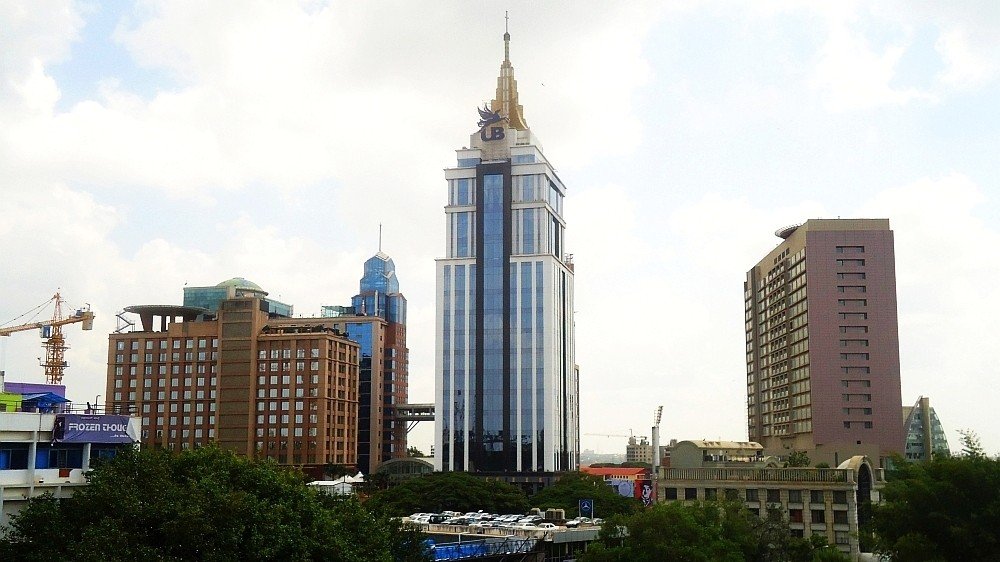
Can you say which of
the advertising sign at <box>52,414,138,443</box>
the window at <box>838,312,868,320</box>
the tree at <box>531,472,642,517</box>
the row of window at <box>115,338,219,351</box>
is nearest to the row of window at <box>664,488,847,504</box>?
the tree at <box>531,472,642,517</box>

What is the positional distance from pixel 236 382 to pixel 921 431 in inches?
4424

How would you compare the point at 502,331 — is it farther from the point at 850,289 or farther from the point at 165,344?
the point at 165,344

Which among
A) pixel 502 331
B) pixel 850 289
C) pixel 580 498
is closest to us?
pixel 580 498

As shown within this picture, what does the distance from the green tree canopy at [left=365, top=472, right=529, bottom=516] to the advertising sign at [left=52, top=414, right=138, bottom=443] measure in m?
59.8

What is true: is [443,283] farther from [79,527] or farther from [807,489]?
[79,527]

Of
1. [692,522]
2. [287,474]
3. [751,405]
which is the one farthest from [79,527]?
[751,405]

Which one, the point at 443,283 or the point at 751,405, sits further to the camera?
the point at 751,405

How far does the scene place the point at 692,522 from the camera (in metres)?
59.6

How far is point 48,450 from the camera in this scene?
5694cm

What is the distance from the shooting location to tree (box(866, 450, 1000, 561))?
52.5m

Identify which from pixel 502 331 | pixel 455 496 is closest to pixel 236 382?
pixel 502 331

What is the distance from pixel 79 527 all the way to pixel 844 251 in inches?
4813

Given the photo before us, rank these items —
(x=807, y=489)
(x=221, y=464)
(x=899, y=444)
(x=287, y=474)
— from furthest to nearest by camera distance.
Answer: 1. (x=899, y=444)
2. (x=807, y=489)
3. (x=287, y=474)
4. (x=221, y=464)

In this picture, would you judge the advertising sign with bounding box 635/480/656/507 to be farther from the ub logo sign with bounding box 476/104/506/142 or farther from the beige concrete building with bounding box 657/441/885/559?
the ub logo sign with bounding box 476/104/506/142
